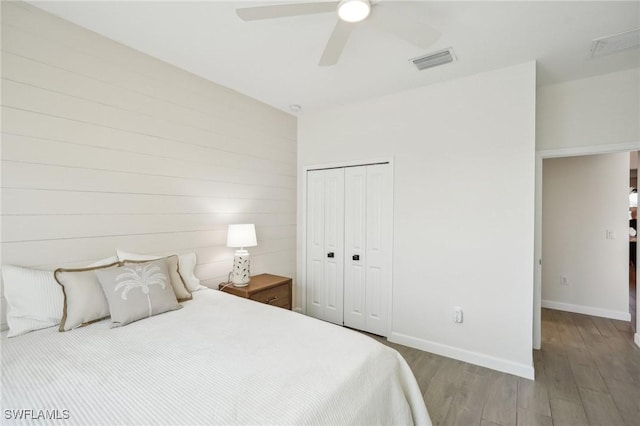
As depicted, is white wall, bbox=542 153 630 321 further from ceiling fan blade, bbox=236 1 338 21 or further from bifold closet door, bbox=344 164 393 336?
ceiling fan blade, bbox=236 1 338 21

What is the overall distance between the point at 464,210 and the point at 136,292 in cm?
272

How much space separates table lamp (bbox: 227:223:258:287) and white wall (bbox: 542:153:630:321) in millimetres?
4135

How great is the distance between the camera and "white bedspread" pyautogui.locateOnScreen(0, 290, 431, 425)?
98cm

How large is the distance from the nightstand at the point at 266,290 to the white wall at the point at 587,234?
12.2ft

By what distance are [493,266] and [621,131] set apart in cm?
168

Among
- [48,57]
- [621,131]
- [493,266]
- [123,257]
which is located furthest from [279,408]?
[621,131]

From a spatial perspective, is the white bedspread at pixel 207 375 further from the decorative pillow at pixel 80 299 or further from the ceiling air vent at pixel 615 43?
the ceiling air vent at pixel 615 43

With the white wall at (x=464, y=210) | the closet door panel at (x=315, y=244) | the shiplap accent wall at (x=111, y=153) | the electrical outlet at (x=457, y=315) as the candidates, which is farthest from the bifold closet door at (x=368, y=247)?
the shiplap accent wall at (x=111, y=153)

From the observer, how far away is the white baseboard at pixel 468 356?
7.89ft

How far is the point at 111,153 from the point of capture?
7.04 feet

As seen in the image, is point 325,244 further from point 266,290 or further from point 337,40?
point 337,40

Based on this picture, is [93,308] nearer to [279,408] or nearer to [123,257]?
[123,257]

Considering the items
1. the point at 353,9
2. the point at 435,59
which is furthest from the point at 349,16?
the point at 435,59

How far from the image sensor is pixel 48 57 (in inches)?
73.6
